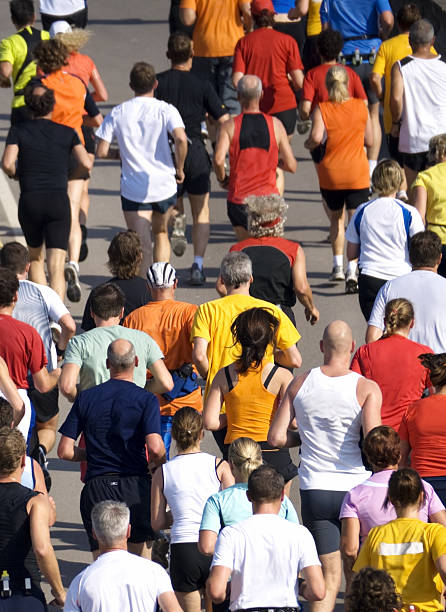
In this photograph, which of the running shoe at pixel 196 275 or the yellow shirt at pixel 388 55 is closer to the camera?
the running shoe at pixel 196 275

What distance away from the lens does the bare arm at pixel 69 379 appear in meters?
8.37

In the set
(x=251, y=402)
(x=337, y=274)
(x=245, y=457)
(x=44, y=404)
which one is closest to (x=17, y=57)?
(x=337, y=274)

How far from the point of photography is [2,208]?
15.5 meters

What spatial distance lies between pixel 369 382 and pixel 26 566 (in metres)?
2.05

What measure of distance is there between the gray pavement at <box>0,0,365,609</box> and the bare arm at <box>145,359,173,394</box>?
1.31 metres

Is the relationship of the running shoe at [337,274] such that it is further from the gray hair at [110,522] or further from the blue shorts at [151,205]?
the gray hair at [110,522]

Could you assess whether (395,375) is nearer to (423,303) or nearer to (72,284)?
(423,303)

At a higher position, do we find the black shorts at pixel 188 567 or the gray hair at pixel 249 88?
the gray hair at pixel 249 88

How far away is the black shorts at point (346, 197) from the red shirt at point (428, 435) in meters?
5.39

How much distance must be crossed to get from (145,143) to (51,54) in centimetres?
119

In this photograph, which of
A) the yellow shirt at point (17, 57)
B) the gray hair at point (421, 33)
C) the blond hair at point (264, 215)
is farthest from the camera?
the yellow shirt at point (17, 57)

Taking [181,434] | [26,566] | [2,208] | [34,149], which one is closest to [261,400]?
[181,434]

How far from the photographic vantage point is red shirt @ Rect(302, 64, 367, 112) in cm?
1309

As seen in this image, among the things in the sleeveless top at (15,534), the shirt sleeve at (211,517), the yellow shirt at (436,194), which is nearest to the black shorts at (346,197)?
the yellow shirt at (436,194)
